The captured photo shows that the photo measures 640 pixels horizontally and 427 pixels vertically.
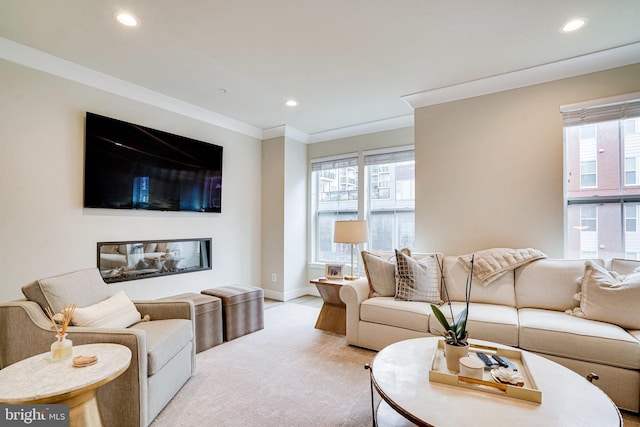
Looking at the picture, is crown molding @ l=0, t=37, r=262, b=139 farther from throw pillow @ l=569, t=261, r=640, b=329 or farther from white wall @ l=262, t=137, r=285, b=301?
throw pillow @ l=569, t=261, r=640, b=329

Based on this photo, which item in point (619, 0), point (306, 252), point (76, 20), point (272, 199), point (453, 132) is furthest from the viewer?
point (306, 252)

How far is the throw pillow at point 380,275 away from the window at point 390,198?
1330 mm

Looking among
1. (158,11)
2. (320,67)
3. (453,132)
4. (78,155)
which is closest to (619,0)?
(453,132)

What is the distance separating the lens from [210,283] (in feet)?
13.6

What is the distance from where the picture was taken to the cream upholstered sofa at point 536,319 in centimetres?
197

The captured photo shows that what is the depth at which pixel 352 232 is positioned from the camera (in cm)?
362

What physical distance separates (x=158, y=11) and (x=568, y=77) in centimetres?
362

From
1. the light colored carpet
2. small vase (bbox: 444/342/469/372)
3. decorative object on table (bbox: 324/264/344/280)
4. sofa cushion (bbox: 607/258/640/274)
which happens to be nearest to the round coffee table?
small vase (bbox: 444/342/469/372)

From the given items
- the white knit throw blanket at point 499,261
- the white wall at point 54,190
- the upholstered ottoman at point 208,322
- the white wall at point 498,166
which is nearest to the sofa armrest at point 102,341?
the white wall at point 54,190

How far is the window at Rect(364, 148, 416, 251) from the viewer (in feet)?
14.5

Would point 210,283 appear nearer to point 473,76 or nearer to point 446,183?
point 446,183

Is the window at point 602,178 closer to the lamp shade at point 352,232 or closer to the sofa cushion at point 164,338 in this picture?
the lamp shade at point 352,232

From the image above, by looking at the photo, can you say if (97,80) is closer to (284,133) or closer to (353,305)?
(284,133)

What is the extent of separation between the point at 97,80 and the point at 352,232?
10.1 feet
